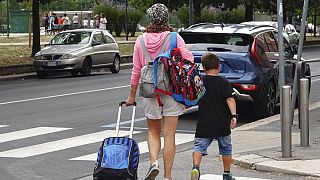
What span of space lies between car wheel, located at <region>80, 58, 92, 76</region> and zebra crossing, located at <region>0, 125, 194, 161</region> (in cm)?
1346

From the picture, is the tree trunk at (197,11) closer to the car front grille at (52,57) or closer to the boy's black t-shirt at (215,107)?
the car front grille at (52,57)

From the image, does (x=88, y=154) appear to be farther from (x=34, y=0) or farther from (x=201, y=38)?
(x=34, y=0)

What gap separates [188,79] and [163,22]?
0.74 meters

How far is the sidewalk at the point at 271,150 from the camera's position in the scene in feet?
30.2

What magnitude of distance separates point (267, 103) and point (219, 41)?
150cm

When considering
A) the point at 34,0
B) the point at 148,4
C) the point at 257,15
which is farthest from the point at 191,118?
the point at 257,15

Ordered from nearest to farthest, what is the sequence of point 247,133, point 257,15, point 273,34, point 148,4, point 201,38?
1. point 247,133
2. point 201,38
3. point 273,34
4. point 148,4
5. point 257,15

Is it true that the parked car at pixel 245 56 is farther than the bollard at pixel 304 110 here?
Yes

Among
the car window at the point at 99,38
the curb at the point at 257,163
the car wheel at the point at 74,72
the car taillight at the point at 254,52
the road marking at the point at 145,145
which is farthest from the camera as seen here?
the car window at the point at 99,38

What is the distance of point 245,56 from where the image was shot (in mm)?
14039

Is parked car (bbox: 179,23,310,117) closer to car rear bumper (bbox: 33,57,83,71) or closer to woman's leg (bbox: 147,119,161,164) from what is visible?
woman's leg (bbox: 147,119,161,164)

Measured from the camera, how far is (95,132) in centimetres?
1298

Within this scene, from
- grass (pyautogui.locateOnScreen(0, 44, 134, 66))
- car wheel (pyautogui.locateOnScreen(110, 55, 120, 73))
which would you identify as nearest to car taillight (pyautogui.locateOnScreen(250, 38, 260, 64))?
car wheel (pyautogui.locateOnScreen(110, 55, 120, 73))

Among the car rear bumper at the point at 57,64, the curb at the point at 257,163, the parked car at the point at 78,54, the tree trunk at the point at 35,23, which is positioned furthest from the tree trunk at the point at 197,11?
the curb at the point at 257,163
